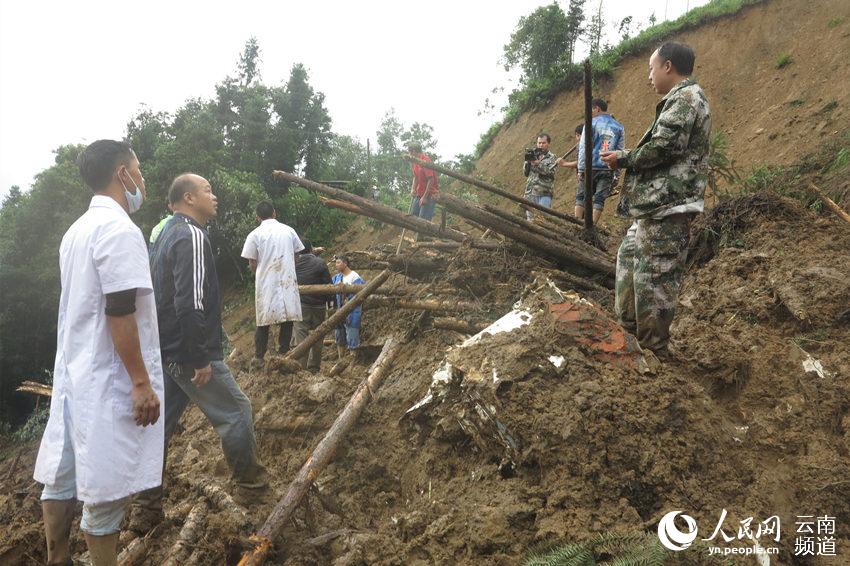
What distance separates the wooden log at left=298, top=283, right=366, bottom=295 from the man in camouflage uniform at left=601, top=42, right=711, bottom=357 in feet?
11.3

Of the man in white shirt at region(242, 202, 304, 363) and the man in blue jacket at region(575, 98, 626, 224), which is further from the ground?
the man in blue jacket at region(575, 98, 626, 224)

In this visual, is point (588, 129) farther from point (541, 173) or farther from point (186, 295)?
point (541, 173)

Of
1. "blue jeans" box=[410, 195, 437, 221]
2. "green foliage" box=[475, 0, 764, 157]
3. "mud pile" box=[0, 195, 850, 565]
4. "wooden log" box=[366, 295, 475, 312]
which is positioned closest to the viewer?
"mud pile" box=[0, 195, 850, 565]

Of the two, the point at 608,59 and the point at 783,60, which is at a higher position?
the point at 608,59

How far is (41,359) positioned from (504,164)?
2293 cm

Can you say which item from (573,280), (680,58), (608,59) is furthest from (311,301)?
(608,59)

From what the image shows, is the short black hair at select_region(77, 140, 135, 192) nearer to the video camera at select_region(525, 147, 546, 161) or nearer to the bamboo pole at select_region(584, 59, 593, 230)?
the bamboo pole at select_region(584, 59, 593, 230)

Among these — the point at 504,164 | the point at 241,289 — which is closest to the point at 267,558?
the point at 504,164

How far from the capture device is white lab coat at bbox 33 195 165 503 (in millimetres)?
2141

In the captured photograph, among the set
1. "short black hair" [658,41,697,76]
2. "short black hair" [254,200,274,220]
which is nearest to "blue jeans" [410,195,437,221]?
"short black hair" [254,200,274,220]

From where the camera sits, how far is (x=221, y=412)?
10.3 feet

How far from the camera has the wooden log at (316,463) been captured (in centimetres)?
259

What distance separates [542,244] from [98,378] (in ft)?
13.7

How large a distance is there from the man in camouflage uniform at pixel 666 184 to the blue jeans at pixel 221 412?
9.21 ft
